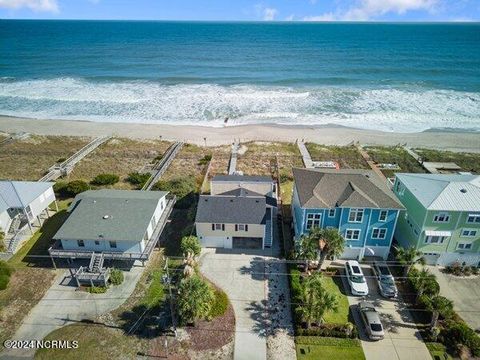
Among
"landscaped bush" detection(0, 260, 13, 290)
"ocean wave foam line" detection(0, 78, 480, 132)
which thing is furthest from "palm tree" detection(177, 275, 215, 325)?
"ocean wave foam line" detection(0, 78, 480, 132)

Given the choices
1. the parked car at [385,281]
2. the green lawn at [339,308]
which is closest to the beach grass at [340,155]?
the parked car at [385,281]

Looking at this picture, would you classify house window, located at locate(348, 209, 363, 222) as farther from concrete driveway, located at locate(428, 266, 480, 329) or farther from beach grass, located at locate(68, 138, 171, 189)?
beach grass, located at locate(68, 138, 171, 189)

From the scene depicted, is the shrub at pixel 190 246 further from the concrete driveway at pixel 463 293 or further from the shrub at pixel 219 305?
the concrete driveway at pixel 463 293

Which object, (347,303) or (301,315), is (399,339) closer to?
(347,303)

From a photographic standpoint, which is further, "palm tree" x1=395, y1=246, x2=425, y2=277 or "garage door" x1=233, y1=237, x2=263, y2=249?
"garage door" x1=233, y1=237, x2=263, y2=249

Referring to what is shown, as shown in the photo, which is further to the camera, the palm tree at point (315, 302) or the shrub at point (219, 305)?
the shrub at point (219, 305)
